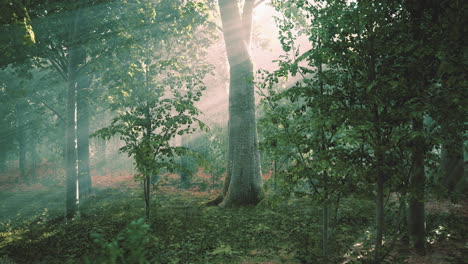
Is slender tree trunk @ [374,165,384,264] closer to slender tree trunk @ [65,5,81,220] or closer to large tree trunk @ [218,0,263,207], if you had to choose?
large tree trunk @ [218,0,263,207]

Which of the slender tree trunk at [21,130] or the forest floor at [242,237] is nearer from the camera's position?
the forest floor at [242,237]

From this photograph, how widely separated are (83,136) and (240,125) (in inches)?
459

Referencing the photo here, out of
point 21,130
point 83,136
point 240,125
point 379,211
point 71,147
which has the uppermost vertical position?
point 21,130

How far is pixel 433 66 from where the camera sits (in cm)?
323

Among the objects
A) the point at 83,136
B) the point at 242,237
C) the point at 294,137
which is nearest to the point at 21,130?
the point at 83,136

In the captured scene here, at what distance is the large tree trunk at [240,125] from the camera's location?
9.33 metres

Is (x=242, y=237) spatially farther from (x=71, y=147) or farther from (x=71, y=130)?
(x=71, y=130)

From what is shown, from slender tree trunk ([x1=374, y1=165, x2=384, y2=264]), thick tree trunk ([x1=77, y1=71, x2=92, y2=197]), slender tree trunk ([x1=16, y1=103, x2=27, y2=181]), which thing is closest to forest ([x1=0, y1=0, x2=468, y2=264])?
slender tree trunk ([x1=374, y1=165, x2=384, y2=264])

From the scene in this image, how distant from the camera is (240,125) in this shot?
31.6ft

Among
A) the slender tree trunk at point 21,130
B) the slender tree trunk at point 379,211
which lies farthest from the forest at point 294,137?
the slender tree trunk at point 21,130

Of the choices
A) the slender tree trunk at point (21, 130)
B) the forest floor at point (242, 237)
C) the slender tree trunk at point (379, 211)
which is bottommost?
the forest floor at point (242, 237)

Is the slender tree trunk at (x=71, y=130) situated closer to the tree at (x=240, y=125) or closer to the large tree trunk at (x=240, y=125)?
the tree at (x=240, y=125)

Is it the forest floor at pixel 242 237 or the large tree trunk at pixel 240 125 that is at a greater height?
the large tree trunk at pixel 240 125

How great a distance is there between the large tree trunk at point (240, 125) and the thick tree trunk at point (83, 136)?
9.82 m
